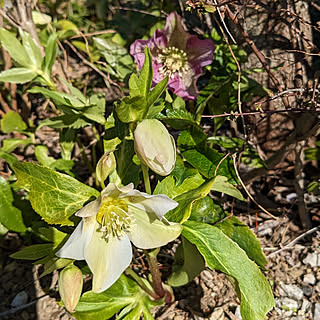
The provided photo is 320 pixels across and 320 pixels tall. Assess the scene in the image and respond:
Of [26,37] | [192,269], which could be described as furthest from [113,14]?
[192,269]

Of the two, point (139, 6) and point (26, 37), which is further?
point (139, 6)

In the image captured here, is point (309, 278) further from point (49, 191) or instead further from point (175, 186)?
point (49, 191)

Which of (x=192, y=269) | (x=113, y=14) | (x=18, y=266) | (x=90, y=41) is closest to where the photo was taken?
(x=192, y=269)

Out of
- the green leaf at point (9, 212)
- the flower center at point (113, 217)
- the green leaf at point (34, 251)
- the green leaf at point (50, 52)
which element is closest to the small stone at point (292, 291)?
the flower center at point (113, 217)

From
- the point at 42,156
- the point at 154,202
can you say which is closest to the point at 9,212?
the point at 42,156

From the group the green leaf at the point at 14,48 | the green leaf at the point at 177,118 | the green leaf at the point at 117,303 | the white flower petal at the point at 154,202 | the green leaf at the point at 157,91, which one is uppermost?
the green leaf at the point at 14,48

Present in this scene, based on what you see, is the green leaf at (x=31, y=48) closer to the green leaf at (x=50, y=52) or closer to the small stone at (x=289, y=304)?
the green leaf at (x=50, y=52)

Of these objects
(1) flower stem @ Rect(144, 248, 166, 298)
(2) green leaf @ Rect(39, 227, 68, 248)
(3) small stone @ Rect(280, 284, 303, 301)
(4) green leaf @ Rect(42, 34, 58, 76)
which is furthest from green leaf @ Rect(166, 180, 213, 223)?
(4) green leaf @ Rect(42, 34, 58, 76)

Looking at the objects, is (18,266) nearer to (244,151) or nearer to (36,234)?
(36,234)
